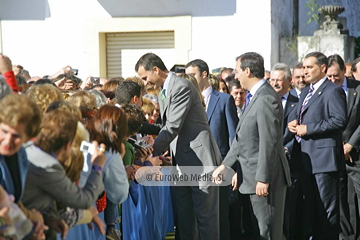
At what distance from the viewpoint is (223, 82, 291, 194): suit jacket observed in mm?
5539

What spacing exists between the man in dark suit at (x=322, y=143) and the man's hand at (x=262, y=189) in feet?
4.71

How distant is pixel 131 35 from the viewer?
44.6 feet

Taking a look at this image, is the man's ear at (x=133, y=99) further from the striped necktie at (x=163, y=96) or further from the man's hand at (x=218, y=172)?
the man's hand at (x=218, y=172)

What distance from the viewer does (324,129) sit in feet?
21.9

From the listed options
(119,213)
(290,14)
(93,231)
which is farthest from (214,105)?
(290,14)

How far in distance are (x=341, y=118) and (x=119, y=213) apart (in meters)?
2.80

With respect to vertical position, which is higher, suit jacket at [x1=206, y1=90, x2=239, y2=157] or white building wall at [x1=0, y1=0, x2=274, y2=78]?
white building wall at [x1=0, y1=0, x2=274, y2=78]

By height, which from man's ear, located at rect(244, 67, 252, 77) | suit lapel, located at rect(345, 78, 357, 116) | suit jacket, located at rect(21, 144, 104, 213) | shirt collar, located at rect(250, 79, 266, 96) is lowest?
suit jacket, located at rect(21, 144, 104, 213)

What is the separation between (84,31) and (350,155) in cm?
758

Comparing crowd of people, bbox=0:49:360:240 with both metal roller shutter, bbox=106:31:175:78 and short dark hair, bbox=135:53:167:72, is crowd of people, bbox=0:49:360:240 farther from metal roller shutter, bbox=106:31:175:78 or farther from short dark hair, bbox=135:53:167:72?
metal roller shutter, bbox=106:31:175:78

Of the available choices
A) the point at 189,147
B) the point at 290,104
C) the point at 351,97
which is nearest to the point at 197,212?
the point at 189,147

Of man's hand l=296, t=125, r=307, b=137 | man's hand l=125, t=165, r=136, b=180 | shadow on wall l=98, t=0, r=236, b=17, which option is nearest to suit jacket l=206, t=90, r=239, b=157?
man's hand l=296, t=125, r=307, b=137

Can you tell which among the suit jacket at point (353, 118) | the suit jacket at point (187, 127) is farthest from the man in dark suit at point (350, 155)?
the suit jacket at point (187, 127)

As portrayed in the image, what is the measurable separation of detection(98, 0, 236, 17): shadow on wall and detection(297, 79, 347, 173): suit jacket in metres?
6.05
